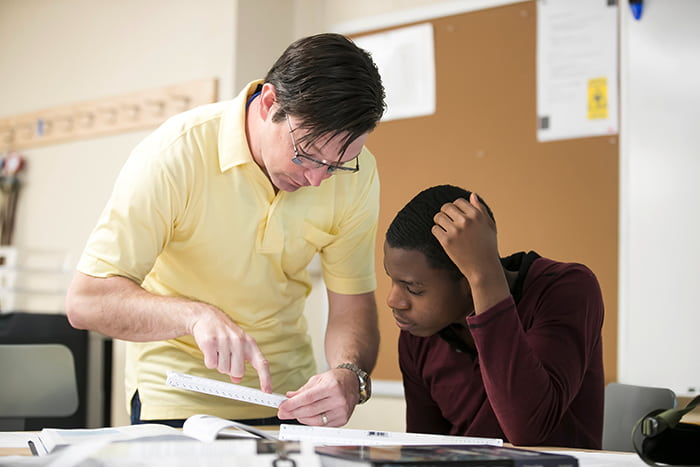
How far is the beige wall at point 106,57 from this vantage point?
2.16 meters

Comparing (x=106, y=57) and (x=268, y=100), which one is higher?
(x=106, y=57)

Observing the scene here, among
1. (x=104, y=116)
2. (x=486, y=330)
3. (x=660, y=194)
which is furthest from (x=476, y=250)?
(x=104, y=116)

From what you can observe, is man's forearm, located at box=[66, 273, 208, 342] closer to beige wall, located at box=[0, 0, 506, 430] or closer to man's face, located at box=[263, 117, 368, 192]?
man's face, located at box=[263, 117, 368, 192]

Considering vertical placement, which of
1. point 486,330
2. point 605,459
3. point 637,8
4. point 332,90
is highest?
point 637,8

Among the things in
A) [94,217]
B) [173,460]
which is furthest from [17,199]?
[173,460]

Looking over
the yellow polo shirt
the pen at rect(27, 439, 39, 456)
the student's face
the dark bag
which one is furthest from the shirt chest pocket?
the dark bag

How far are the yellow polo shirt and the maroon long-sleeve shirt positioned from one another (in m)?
0.23

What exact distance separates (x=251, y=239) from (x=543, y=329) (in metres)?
0.51

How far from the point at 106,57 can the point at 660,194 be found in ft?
6.35

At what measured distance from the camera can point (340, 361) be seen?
1.23 m

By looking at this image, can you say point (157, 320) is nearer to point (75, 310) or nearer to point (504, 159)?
point (75, 310)

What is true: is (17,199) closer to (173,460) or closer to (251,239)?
(251,239)

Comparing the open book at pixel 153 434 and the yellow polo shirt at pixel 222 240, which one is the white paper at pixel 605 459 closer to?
the open book at pixel 153 434

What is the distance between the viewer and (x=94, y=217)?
238cm
